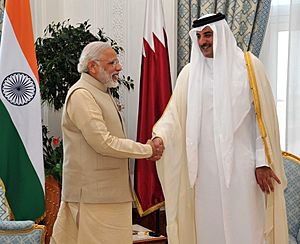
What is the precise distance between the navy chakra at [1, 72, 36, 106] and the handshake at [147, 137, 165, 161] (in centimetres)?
79

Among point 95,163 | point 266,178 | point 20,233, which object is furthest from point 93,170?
point 266,178

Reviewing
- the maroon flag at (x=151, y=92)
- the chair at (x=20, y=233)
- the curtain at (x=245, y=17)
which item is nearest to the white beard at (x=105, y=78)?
the chair at (x=20, y=233)

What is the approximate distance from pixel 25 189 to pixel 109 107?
720 millimetres

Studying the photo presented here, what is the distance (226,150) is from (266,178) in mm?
Answer: 297

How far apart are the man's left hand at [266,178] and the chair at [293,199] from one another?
0.47m

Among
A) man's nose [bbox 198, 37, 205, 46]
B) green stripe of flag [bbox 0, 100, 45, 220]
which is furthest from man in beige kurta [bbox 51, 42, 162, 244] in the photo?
man's nose [bbox 198, 37, 205, 46]

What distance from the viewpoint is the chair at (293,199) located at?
3713 millimetres

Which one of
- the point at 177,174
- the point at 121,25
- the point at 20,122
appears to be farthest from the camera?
the point at 121,25

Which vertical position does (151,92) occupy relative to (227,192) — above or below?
above

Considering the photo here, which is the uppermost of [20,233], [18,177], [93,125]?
[93,125]

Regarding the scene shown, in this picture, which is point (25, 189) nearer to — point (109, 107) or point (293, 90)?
point (109, 107)

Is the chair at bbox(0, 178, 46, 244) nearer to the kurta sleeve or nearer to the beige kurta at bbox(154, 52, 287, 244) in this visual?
the kurta sleeve

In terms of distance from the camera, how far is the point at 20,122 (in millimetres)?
3244

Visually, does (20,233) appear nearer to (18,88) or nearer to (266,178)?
(18,88)
